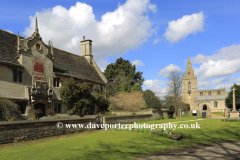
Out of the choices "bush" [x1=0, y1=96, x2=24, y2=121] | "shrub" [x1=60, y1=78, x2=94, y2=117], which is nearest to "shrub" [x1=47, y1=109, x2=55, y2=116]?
"shrub" [x1=60, y1=78, x2=94, y2=117]

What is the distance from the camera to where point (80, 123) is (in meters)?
15.4

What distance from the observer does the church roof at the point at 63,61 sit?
1940 cm

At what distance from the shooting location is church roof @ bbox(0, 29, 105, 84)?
19.4 m

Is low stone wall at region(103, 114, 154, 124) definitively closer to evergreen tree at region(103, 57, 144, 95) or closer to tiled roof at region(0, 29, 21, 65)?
tiled roof at region(0, 29, 21, 65)

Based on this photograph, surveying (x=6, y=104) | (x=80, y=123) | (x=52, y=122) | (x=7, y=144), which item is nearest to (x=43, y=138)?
(x=52, y=122)

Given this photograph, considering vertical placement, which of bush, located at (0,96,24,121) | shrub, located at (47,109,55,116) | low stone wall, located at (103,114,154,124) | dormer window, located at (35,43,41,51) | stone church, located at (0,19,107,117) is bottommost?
low stone wall, located at (103,114,154,124)

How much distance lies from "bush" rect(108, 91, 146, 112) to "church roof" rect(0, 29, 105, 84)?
16.3ft

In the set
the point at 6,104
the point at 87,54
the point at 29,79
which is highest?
the point at 87,54

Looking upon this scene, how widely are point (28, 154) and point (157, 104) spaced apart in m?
25.0

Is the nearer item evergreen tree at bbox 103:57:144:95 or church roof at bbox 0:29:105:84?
church roof at bbox 0:29:105:84

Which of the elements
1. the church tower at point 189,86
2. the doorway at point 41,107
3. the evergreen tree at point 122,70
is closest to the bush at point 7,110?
the doorway at point 41,107

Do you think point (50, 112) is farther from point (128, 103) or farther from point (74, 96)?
point (128, 103)

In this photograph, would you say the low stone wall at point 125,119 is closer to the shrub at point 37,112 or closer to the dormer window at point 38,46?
the shrub at point 37,112

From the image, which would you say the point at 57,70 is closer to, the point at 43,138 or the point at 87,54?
the point at 87,54
